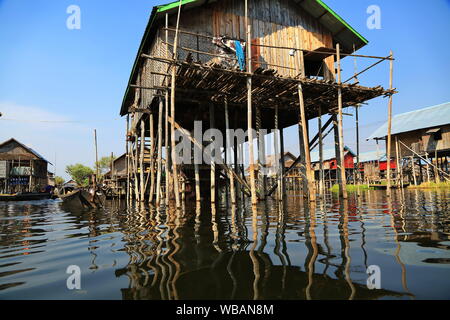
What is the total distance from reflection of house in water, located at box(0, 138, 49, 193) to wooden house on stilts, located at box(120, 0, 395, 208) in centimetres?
2581

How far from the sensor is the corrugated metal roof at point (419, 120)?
76.4 ft

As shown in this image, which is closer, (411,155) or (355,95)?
(355,95)

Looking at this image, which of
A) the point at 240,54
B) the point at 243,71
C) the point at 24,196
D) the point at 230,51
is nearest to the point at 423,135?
the point at 240,54

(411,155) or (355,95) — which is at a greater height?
(355,95)

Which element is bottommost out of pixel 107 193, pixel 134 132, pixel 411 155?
pixel 107 193

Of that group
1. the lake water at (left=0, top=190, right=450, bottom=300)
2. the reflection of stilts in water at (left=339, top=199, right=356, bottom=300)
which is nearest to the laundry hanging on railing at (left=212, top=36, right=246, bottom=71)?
the reflection of stilts in water at (left=339, top=199, right=356, bottom=300)

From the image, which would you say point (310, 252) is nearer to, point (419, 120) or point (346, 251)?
point (346, 251)

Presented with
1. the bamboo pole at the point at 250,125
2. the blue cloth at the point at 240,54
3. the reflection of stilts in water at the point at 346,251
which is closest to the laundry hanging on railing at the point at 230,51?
the blue cloth at the point at 240,54

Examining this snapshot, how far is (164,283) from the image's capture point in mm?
2207
